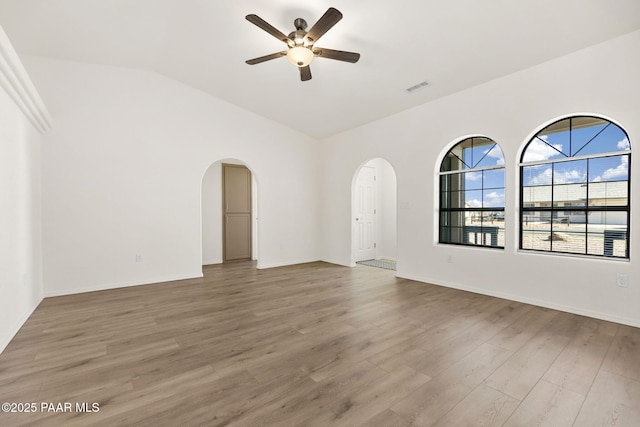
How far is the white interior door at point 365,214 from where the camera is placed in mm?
6632

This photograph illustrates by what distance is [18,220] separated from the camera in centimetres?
313

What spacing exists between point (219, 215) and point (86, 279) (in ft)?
9.23

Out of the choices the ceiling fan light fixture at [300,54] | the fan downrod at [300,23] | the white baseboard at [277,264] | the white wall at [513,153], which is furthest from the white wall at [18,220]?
the white wall at [513,153]

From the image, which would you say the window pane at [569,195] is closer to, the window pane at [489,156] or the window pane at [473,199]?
the window pane at [489,156]

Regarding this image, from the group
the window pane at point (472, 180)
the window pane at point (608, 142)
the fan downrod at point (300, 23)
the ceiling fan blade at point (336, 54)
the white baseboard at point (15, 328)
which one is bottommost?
the white baseboard at point (15, 328)

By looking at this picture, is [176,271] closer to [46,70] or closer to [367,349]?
[46,70]

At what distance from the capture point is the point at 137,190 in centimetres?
470

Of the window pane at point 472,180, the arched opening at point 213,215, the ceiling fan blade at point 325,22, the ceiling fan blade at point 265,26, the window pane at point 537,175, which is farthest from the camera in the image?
the arched opening at point 213,215

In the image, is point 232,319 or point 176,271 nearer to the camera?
point 232,319

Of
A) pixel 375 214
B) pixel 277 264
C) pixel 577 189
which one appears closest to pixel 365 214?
pixel 375 214

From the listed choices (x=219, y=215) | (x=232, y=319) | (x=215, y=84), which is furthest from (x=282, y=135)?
(x=232, y=319)

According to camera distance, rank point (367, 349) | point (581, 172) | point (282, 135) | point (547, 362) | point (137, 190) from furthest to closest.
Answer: point (282, 135)
point (137, 190)
point (581, 172)
point (367, 349)
point (547, 362)

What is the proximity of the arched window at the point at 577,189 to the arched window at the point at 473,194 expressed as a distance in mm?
348

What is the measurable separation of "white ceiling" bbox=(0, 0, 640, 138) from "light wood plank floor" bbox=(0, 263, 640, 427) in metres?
3.03
